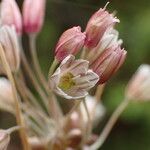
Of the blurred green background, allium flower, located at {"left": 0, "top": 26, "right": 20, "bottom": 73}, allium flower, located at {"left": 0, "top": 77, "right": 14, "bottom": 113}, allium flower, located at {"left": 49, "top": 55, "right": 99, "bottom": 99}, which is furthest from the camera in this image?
the blurred green background

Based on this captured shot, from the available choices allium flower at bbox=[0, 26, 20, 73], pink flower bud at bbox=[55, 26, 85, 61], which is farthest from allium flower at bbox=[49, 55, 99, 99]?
allium flower at bbox=[0, 26, 20, 73]

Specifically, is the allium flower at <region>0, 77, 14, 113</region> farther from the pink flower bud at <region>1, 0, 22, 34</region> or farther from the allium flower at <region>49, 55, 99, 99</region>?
the allium flower at <region>49, 55, 99, 99</region>

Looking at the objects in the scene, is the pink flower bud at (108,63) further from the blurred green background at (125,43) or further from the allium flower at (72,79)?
the blurred green background at (125,43)

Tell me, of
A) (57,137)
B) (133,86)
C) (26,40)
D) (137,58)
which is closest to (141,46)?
(137,58)

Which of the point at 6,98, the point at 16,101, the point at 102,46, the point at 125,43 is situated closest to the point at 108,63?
the point at 102,46

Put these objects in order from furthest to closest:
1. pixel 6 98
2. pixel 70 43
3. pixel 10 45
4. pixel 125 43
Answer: pixel 125 43
pixel 6 98
pixel 10 45
pixel 70 43

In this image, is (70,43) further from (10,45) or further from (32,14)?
(32,14)
